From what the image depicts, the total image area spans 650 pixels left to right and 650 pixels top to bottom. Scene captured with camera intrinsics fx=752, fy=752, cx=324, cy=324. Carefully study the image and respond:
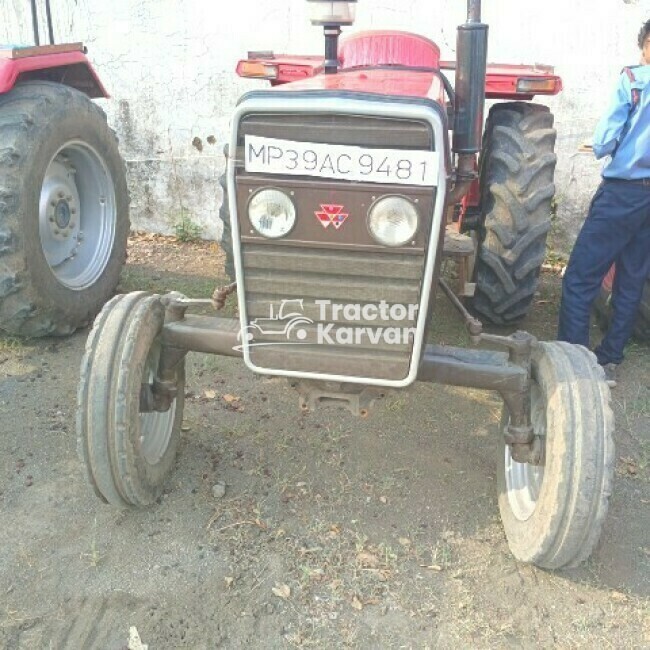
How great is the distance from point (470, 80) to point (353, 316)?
0.94 m

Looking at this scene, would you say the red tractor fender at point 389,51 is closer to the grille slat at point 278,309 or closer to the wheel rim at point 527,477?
the grille slat at point 278,309

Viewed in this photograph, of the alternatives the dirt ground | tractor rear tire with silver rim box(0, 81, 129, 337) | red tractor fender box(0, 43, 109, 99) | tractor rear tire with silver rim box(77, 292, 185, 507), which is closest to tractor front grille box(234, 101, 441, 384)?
tractor rear tire with silver rim box(77, 292, 185, 507)

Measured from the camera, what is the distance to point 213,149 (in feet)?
19.6

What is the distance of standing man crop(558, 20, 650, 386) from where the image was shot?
3.64 metres

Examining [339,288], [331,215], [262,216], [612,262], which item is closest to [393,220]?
[331,215]

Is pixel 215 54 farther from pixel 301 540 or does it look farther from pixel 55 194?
pixel 301 540

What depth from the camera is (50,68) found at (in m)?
4.46

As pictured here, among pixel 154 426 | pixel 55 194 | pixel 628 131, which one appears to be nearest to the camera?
pixel 154 426

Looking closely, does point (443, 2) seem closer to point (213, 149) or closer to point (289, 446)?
point (213, 149)

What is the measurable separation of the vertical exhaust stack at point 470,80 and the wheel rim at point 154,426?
4.61ft

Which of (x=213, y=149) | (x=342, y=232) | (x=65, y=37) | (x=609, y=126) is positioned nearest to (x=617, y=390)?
(x=609, y=126)

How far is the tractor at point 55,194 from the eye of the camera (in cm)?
375

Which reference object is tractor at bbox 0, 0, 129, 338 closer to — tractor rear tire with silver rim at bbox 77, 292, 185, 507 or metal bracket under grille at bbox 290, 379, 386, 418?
tractor rear tire with silver rim at bbox 77, 292, 185, 507

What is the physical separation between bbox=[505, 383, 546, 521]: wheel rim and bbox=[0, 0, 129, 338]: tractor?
2.50 m
